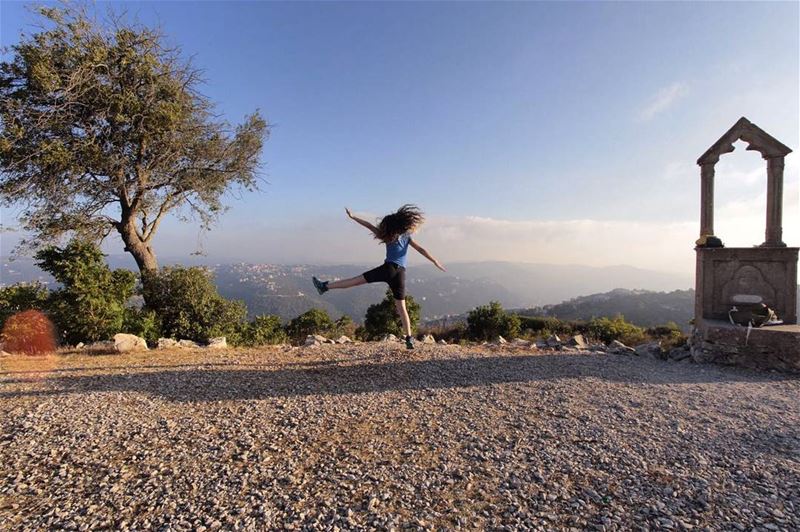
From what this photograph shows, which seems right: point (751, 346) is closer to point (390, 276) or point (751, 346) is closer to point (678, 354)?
point (678, 354)

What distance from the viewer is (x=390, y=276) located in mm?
6539

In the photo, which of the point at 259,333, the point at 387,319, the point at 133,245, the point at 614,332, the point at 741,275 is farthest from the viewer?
the point at 387,319

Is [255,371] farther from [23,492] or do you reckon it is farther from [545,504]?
[545,504]

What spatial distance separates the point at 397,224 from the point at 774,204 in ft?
28.3

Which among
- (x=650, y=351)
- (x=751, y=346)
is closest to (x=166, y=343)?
(x=650, y=351)

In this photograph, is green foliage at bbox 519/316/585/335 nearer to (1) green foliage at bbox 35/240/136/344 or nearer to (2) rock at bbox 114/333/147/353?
(2) rock at bbox 114/333/147/353

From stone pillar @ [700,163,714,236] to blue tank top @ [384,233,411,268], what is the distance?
25.0 feet

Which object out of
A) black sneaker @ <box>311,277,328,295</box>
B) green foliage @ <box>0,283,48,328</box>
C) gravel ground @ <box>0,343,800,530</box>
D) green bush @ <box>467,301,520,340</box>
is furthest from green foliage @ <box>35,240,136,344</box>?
green bush @ <box>467,301,520,340</box>

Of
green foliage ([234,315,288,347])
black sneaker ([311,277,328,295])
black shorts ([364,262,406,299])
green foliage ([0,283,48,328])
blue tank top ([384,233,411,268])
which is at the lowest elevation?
green foliage ([234,315,288,347])

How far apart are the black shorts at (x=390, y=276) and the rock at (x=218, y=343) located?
446cm

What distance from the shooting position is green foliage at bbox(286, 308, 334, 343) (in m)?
14.4

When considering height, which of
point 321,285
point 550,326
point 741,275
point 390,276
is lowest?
point 550,326

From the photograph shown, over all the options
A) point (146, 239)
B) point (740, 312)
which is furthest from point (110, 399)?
point (740, 312)

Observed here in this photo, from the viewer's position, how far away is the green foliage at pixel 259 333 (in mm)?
9945
